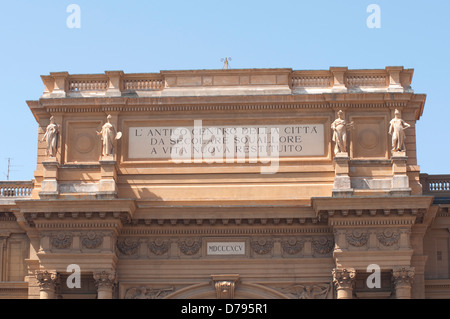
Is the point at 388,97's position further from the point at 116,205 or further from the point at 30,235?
the point at 30,235

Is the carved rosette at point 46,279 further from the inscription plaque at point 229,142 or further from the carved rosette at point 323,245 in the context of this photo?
the carved rosette at point 323,245

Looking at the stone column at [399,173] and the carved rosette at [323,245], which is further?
the carved rosette at [323,245]

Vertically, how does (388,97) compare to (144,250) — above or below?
above

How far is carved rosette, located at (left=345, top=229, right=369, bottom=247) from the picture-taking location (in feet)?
133

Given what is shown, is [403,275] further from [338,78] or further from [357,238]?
[338,78]

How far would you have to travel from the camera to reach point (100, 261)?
40531mm

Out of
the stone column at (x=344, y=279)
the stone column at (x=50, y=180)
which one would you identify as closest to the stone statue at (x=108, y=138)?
the stone column at (x=50, y=180)

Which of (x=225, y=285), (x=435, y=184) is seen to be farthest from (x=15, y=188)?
(x=435, y=184)

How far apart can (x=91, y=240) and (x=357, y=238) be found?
890 cm

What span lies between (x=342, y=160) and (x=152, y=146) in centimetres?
672

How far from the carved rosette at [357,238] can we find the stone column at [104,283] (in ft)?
26.2

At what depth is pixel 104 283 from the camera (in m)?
40.4

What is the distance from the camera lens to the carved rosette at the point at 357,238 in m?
40.4

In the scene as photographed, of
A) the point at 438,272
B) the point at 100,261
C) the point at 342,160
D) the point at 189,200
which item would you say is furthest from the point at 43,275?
the point at 438,272
